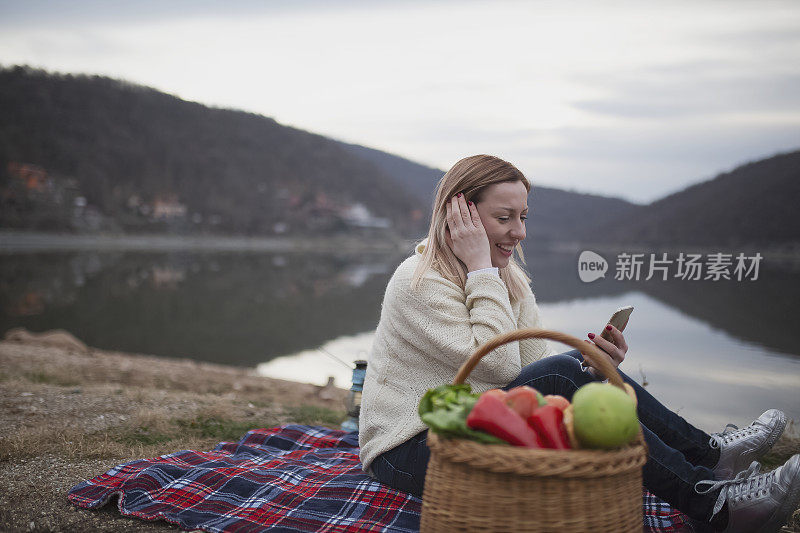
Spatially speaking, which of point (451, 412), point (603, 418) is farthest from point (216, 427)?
point (603, 418)

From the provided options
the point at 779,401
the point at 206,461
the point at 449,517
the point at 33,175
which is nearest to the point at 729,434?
the point at 449,517

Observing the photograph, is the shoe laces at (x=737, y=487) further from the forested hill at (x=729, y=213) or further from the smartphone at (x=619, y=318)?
the forested hill at (x=729, y=213)

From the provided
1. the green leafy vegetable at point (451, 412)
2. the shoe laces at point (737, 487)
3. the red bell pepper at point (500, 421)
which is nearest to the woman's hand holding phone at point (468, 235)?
the green leafy vegetable at point (451, 412)

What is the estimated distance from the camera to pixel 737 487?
90.2 inches

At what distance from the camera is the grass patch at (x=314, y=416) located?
4766mm

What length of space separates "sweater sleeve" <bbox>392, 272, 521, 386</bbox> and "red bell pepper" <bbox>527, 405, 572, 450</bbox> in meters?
0.68

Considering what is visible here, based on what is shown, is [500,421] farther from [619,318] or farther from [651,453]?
[619,318]

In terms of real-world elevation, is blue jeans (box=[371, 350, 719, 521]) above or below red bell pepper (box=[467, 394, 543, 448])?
below

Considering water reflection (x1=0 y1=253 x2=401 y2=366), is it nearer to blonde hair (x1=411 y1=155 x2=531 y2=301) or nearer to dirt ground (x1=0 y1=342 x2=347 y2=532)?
dirt ground (x1=0 y1=342 x2=347 y2=532)

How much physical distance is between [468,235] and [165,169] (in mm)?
83650

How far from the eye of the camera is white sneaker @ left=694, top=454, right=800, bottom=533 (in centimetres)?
215

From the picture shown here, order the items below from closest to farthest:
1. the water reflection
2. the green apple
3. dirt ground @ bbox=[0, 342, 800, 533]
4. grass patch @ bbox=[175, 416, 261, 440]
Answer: the green apple < dirt ground @ bbox=[0, 342, 800, 533] < grass patch @ bbox=[175, 416, 261, 440] < the water reflection

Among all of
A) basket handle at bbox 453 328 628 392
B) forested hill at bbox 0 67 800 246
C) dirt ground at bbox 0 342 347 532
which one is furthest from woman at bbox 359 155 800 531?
forested hill at bbox 0 67 800 246

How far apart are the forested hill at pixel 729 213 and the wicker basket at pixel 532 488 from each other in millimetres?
7891
